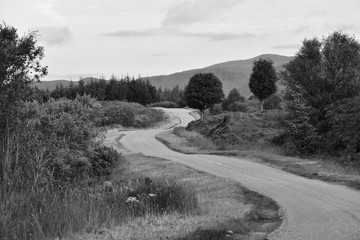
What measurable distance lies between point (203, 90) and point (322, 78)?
3255 cm

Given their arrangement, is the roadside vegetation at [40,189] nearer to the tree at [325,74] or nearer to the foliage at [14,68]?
the foliage at [14,68]

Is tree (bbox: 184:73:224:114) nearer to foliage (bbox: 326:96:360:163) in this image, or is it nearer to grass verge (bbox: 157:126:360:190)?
grass verge (bbox: 157:126:360:190)

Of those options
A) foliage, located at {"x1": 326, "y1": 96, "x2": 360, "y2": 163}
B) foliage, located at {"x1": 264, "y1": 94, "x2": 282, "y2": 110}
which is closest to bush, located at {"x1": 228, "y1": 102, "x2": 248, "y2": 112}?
foliage, located at {"x1": 264, "y1": 94, "x2": 282, "y2": 110}

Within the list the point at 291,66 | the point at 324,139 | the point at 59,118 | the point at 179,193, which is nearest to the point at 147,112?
the point at 291,66

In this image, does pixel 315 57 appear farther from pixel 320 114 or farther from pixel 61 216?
pixel 61 216

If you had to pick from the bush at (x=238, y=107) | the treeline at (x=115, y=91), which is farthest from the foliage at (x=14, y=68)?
the treeline at (x=115, y=91)

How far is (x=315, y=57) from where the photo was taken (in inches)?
1480

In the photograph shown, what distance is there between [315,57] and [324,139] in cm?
881

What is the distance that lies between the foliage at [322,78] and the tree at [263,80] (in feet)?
79.5

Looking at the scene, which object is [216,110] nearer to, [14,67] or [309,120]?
[309,120]

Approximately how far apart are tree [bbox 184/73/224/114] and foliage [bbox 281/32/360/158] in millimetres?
29737

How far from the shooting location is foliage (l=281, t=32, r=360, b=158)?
3431 centimetres

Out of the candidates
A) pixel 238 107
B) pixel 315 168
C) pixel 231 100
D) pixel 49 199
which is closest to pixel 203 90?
pixel 238 107

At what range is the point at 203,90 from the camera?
67875 mm
